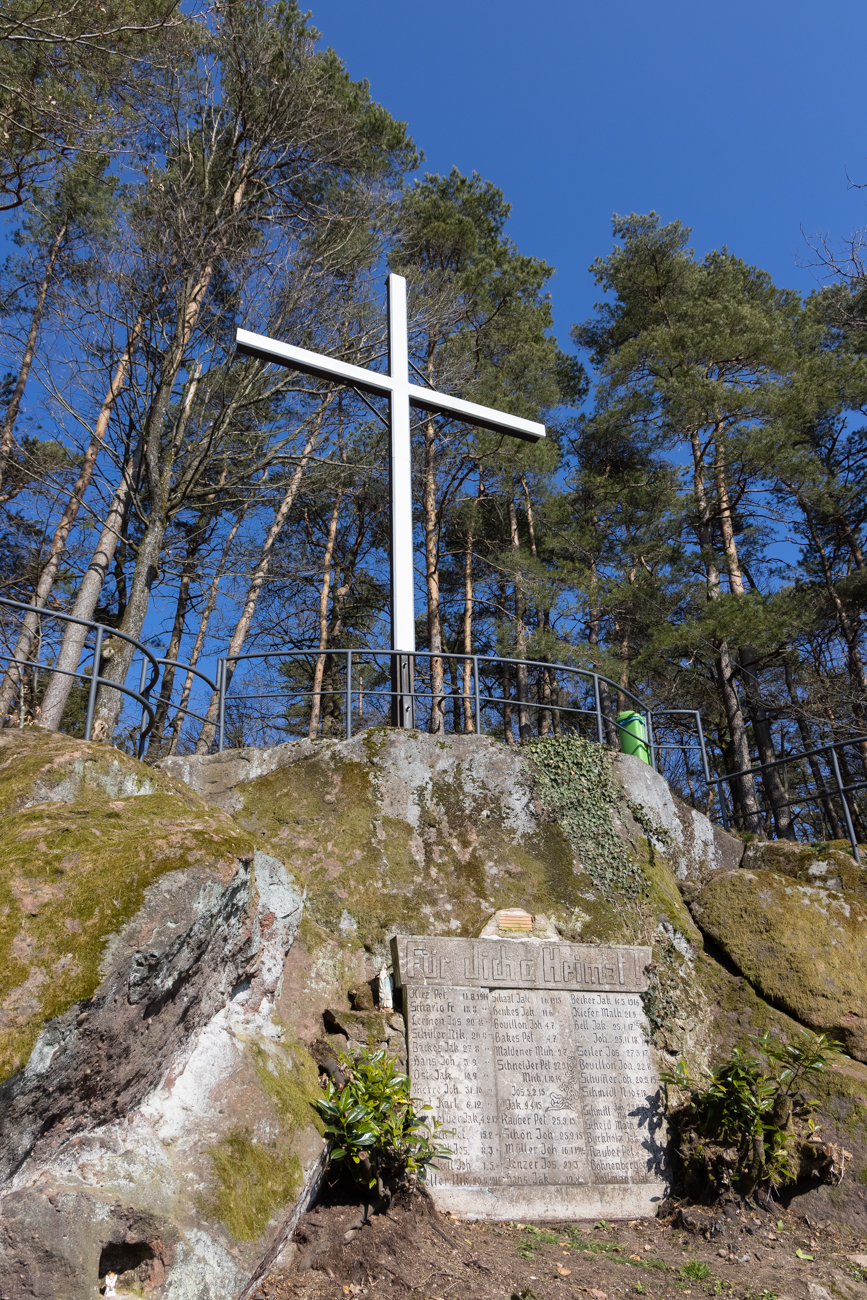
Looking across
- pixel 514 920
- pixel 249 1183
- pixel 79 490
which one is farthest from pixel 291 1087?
pixel 79 490

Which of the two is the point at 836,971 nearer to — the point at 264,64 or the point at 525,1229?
the point at 525,1229

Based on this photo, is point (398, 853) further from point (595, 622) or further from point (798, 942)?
point (595, 622)

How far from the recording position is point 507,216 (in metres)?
19.5

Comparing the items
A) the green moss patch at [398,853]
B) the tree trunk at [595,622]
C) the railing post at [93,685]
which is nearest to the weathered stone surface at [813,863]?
the green moss patch at [398,853]

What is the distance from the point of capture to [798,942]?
24.0ft

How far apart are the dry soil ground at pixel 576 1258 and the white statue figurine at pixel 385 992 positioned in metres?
1.22

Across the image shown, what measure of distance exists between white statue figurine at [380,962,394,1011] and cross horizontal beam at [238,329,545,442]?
580cm

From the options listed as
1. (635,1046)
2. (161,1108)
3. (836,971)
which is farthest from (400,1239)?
(836,971)

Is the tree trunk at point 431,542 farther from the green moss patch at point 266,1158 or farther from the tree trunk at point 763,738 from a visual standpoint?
the green moss patch at point 266,1158

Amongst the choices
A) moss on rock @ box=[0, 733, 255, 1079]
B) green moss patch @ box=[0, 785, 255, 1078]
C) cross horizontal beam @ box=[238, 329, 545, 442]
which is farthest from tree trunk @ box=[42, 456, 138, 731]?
green moss patch @ box=[0, 785, 255, 1078]

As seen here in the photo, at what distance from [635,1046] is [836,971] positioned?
206 centimetres

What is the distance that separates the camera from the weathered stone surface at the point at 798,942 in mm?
6984

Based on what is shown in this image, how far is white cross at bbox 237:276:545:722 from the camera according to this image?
8320 millimetres

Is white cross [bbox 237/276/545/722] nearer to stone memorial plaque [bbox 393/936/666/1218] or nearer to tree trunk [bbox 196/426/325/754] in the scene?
stone memorial plaque [bbox 393/936/666/1218]
